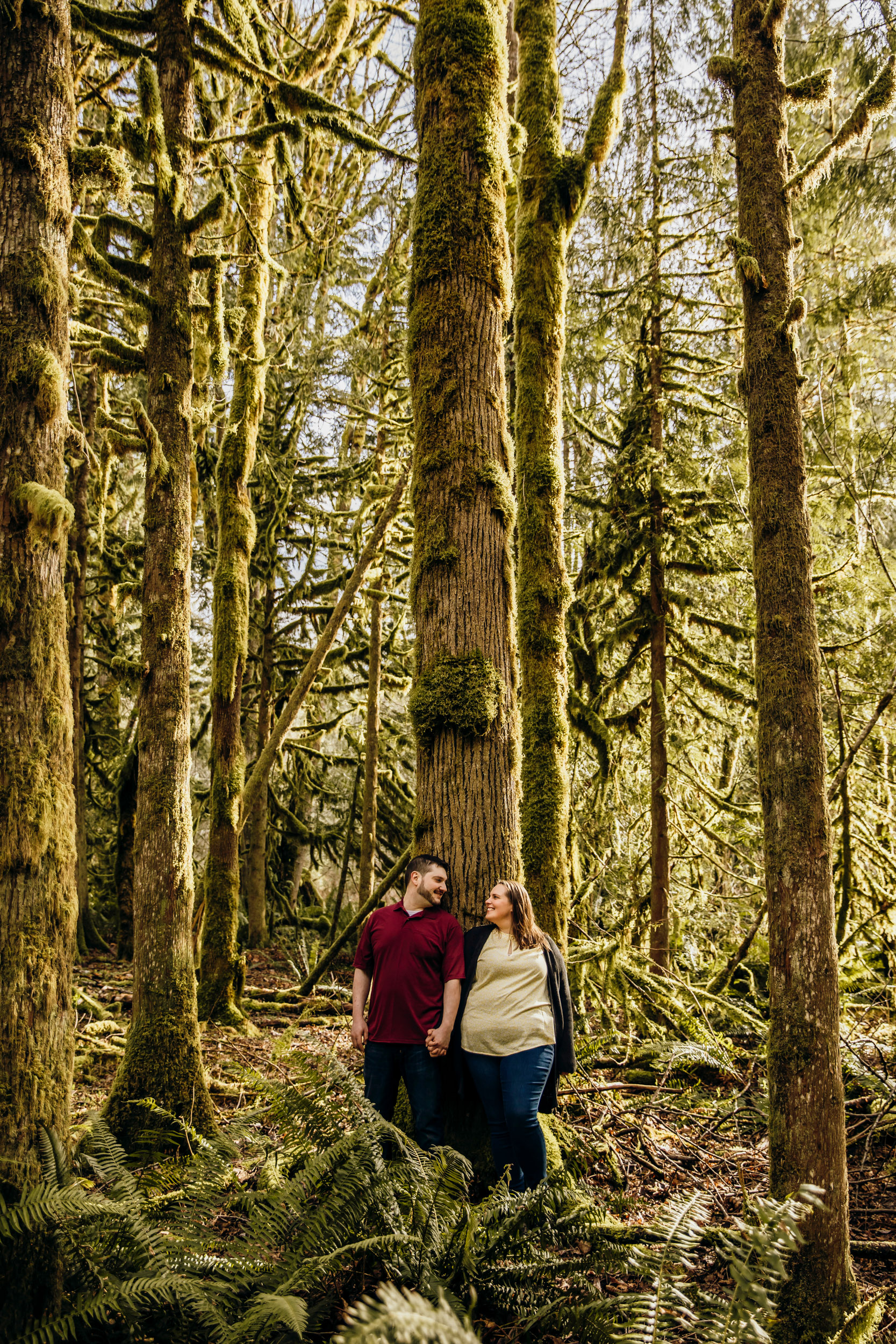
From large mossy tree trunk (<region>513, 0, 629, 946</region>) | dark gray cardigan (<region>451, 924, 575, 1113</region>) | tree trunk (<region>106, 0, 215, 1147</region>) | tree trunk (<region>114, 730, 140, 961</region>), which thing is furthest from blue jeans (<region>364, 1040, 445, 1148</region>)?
tree trunk (<region>114, 730, 140, 961</region>)

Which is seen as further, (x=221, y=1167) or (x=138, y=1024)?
(x=138, y=1024)

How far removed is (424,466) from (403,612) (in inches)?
297

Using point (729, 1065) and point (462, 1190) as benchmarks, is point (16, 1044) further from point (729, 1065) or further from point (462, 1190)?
point (729, 1065)

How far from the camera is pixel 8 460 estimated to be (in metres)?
3.09

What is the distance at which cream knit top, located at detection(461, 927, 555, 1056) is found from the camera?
13.2 ft

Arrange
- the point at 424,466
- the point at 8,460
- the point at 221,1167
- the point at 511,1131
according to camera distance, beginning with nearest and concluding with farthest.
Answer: the point at 8,460, the point at 221,1167, the point at 511,1131, the point at 424,466

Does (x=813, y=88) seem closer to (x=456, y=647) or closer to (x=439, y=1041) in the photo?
(x=456, y=647)

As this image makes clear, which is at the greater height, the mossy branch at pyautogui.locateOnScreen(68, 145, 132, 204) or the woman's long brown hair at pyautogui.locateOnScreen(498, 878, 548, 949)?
the mossy branch at pyautogui.locateOnScreen(68, 145, 132, 204)

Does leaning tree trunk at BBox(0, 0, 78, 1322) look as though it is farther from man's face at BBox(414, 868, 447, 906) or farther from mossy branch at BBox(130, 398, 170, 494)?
mossy branch at BBox(130, 398, 170, 494)

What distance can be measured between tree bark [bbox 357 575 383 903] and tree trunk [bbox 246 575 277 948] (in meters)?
1.73

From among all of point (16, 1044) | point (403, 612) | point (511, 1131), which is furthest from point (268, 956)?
point (16, 1044)

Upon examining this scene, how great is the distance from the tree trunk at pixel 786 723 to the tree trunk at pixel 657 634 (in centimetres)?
368

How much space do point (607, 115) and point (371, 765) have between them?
724 centimetres

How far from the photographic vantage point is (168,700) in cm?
592
